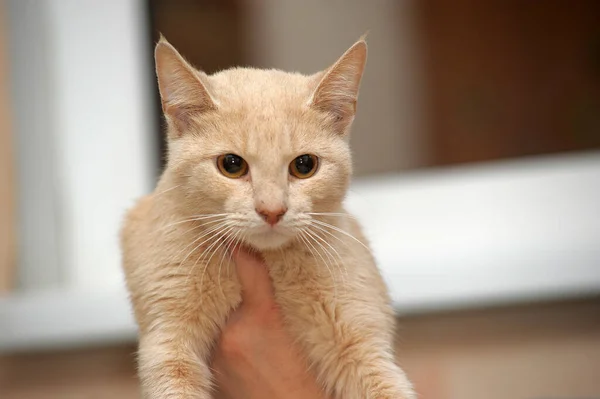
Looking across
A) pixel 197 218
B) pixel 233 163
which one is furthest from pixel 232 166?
pixel 197 218

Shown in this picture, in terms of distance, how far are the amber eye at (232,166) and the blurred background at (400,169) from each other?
29.4 inches

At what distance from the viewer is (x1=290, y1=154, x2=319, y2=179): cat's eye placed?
3.13ft

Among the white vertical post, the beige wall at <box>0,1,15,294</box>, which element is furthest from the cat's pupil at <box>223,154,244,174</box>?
the beige wall at <box>0,1,15,294</box>

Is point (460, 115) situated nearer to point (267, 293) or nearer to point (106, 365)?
point (267, 293)

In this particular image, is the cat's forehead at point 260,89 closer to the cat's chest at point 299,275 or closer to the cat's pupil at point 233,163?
the cat's pupil at point 233,163

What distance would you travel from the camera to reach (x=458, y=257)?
1.74 meters

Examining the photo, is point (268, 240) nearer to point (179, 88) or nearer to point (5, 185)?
point (179, 88)

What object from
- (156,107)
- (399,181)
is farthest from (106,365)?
(399,181)

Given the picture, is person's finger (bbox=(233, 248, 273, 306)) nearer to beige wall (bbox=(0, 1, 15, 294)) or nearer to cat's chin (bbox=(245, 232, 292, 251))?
cat's chin (bbox=(245, 232, 292, 251))

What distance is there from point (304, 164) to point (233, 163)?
0.12 meters

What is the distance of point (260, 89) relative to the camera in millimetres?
993

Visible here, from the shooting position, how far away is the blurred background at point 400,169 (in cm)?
172

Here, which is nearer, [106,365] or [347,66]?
[347,66]

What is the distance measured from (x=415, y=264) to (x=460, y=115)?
68cm
